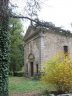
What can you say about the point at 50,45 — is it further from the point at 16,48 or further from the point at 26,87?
the point at 16,48

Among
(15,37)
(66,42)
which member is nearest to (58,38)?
(66,42)

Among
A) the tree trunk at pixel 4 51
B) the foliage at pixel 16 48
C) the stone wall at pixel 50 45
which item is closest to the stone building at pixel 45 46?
the stone wall at pixel 50 45

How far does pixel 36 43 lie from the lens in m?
34.3

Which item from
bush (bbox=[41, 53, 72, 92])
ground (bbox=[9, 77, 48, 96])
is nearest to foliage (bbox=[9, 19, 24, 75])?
ground (bbox=[9, 77, 48, 96])

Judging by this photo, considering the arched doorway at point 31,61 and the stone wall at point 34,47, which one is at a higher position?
the stone wall at point 34,47

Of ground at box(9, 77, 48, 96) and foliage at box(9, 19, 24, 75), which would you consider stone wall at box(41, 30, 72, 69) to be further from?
foliage at box(9, 19, 24, 75)

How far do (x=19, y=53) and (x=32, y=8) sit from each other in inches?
1388

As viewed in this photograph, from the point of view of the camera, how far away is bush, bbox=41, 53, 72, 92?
15.7 metres

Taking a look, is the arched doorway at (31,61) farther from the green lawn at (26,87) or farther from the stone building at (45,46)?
the green lawn at (26,87)

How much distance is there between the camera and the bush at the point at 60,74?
15727mm

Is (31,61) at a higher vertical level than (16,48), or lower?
lower

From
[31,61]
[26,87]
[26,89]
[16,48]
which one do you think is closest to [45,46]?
[31,61]

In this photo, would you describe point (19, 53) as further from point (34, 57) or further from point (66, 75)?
point (66, 75)

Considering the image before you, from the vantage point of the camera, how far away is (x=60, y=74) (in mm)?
15805
